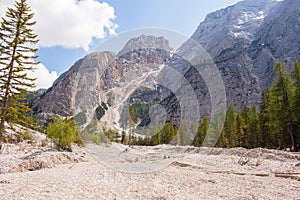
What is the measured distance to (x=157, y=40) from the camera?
1320 centimetres

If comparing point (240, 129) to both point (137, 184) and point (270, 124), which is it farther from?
point (137, 184)

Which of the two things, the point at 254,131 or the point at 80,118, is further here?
the point at 254,131

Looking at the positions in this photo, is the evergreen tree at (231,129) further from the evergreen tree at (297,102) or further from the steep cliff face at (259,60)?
the steep cliff face at (259,60)

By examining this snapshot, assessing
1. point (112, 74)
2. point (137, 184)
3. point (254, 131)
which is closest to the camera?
point (137, 184)

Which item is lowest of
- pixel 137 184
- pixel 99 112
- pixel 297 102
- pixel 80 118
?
pixel 137 184

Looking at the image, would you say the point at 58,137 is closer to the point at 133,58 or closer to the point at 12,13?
the point at 12,13

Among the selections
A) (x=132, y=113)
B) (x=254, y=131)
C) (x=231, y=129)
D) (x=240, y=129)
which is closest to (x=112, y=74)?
(x=132, y=113)

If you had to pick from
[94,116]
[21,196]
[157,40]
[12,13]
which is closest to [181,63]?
[157,40]

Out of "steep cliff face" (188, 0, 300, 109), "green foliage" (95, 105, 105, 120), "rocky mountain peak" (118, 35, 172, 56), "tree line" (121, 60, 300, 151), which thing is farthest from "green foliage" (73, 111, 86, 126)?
"steep cliff face" (188, 0, 300, 109)

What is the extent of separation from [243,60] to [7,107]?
156119 millimetres

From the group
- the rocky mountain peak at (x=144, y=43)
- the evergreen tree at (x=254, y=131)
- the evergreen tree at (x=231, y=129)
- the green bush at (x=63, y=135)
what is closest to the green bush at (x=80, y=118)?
the rocky mountain peak at (x=144, y=43)

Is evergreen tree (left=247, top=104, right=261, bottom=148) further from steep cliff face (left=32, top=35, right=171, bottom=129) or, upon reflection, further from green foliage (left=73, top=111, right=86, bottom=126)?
green foliage (left=73, top=111, right=86, bottom=126)

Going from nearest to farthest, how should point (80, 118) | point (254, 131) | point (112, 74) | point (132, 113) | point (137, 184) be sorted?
point (137, 184)
point (80, 118)
point (112, 74)
point (132, 113)
point (254, 131)

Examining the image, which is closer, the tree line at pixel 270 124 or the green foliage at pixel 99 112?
the green foliage at pixel 99 112
